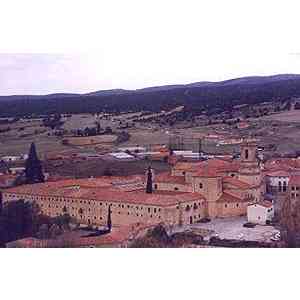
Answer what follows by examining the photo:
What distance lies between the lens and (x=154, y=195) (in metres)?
7.60

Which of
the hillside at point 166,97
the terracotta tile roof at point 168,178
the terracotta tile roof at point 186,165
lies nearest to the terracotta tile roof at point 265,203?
the terracotta tile roof at point 186,165

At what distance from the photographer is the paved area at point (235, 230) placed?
23.9ft

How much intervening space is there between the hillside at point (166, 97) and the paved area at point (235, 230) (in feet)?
3.63

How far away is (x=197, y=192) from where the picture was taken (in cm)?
794

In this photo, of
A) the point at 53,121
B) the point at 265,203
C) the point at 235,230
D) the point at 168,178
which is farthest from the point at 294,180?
the point at 53,121

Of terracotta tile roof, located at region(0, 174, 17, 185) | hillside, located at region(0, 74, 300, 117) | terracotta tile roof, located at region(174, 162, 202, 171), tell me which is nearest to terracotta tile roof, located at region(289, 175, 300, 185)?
hillside, located at region(0, 74, 300, 117)

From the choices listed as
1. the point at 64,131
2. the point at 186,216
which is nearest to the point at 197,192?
the point at 186,216

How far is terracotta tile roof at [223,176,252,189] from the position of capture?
8.09 m

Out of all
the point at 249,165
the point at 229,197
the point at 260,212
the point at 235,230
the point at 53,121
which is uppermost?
the point at 53,121

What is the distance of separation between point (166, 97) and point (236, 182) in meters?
1.29

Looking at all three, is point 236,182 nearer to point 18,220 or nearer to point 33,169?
point 33,169

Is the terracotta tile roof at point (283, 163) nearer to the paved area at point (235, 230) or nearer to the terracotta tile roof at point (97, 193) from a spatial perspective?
the paved area at point (235, 230)

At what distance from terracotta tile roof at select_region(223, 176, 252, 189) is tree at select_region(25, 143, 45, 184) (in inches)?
75.1

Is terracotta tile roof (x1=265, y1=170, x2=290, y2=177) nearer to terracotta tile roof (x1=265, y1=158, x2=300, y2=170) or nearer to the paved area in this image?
terracotta tile roof (x1=265, y1=158, x2=300, y2=170)
